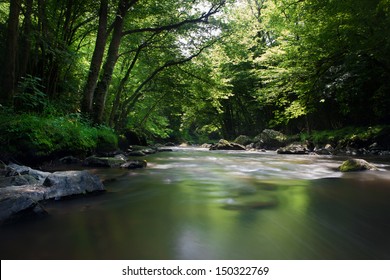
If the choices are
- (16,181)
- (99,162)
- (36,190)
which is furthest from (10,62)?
(36,190)

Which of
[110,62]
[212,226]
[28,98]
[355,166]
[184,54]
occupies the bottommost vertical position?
[212,226]

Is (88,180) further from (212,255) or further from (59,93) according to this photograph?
(59,93)

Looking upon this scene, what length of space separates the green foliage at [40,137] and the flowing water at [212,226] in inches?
109

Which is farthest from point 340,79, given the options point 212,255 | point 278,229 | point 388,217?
point 212,255

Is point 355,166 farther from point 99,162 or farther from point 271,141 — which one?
point 271,141

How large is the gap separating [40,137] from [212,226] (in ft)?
17.7

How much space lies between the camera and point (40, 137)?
22.1ft

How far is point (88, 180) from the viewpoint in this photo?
15.5 feet

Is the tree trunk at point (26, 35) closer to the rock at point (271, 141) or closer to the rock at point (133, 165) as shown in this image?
the rock at point (133, 165)

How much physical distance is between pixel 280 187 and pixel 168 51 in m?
12.3

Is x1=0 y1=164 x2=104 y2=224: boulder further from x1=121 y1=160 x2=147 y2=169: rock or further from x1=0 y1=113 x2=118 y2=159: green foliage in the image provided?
x1=121 y1=160 x2=147 y2=169: rock

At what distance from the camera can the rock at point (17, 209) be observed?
3083 millimetres

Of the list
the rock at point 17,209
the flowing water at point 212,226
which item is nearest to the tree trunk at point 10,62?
the flowing water at point 212,226

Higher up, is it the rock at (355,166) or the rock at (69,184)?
the rock at (355,166)
